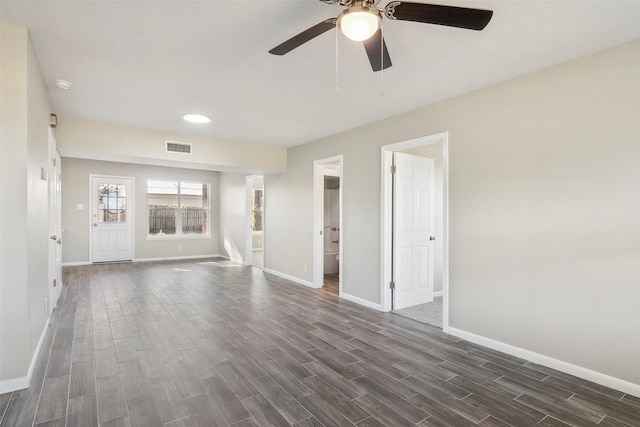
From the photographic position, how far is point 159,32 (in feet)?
7.25

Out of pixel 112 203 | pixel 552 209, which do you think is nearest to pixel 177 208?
pixel 112 203

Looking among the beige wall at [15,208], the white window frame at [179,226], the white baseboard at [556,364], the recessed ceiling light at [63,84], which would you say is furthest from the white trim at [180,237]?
the white baseboard at [556,364]

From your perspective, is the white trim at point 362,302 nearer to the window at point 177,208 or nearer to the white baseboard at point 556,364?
the white baseboard at point 556,364

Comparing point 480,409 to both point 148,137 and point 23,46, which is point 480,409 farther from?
point 148,137

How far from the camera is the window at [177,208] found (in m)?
8.34

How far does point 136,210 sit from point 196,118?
16.7 feet

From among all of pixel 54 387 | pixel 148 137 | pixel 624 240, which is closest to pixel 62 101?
pixel 148 137

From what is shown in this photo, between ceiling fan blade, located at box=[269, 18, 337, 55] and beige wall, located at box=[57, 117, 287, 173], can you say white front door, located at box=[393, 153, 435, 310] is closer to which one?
ceiling fan blade, located at box=[269, 18, 337, 55]

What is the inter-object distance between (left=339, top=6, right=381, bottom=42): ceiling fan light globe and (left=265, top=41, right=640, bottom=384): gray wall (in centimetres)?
199

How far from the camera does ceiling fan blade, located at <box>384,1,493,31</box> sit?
1536 mm

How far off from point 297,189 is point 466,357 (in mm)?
3881

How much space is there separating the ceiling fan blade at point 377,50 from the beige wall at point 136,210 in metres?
7.71

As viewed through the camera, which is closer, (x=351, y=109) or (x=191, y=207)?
(x=351, y=109)

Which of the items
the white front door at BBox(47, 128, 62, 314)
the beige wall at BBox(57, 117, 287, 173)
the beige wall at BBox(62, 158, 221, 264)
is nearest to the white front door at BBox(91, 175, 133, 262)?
the beige wall at BBox(62, 158, 221, 264)
